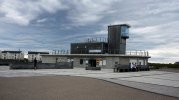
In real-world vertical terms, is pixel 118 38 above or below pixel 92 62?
Result: above

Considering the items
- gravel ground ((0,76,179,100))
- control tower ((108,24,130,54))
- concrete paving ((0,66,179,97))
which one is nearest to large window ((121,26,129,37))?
control tower ((108,24,130,54))

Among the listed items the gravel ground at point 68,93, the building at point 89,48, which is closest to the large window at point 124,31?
the building at point 89,48

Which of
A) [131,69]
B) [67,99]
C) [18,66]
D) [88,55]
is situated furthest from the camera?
[88,55]

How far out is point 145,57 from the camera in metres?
54.6

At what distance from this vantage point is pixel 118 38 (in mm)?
53531

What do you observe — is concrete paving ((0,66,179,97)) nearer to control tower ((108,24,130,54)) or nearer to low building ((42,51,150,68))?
low building ((42,51,150,68))

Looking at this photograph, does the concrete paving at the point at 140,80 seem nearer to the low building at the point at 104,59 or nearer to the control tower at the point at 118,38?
the low building at the point at 104,59

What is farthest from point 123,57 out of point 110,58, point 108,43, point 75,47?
point 75,47

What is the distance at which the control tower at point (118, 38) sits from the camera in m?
53.2

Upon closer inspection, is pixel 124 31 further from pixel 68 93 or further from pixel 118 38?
pixel 68 93

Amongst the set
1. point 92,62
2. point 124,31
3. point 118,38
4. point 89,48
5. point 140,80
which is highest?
point 124,31

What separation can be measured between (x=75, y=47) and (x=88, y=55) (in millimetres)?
7301

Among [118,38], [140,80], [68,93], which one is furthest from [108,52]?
[68,93]

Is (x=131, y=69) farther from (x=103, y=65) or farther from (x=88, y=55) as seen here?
(x=88, y=55)
